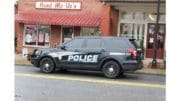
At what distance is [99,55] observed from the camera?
1648 centimetres

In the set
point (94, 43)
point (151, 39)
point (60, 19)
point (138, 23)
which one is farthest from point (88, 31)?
point (94, 43)

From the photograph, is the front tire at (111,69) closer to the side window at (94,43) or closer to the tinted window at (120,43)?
the tinted window at (120,43)

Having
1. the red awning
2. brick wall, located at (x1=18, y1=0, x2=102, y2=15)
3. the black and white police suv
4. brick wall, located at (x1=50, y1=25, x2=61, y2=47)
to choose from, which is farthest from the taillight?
brick wall, located at (x1=50, y1=25, x2=61, y2=47)

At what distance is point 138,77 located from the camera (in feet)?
56.6

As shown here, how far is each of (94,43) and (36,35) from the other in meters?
12.9

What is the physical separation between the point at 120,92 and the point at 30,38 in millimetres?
17628

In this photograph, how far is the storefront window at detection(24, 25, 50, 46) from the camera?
94.3 feet

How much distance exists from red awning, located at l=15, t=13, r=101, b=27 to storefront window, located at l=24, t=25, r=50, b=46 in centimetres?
104

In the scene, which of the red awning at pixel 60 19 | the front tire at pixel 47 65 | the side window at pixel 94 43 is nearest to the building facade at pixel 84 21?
the red awning at pixel 60 19

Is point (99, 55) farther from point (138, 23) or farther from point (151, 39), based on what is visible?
point (151, 39)

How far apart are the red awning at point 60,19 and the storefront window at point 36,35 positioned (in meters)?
1.04

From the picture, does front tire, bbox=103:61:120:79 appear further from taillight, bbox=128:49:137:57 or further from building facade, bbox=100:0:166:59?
building facade, bbox=100:0:166:59
